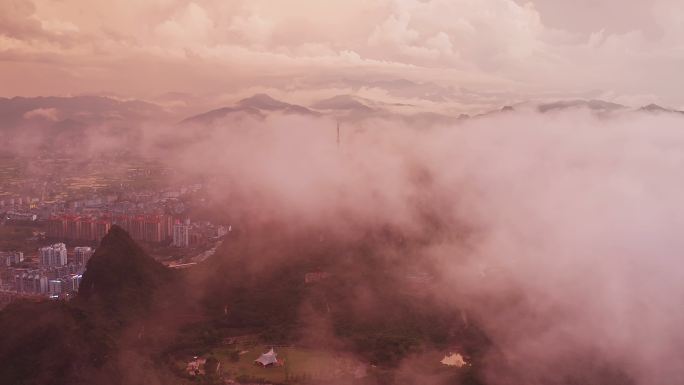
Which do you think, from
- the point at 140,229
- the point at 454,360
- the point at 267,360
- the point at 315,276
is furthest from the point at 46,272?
the point at 454,360

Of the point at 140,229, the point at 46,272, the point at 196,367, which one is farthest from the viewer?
the point at 140,229

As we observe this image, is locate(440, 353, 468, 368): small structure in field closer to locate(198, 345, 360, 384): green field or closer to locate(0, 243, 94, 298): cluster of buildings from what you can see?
locate(198, 345, 360, 384): green field

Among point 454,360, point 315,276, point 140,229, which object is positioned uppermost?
point 140,229

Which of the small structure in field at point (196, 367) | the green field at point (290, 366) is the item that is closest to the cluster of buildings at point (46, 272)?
the small structure in field at point (196, 367)

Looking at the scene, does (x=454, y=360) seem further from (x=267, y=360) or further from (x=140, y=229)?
(x=140, y=229)

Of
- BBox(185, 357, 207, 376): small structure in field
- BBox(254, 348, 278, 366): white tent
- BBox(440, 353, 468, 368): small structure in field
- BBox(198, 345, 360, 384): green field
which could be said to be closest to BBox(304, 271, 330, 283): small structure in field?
BBox(198, 345, 360, 384): green field

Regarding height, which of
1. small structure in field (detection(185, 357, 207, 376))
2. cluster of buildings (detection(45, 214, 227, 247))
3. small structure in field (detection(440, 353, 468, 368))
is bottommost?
small structure in field (detection(185, 357, 207, 376))

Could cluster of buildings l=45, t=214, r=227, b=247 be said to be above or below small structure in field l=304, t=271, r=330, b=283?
above
